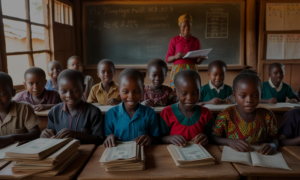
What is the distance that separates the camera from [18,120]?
1.63 meters

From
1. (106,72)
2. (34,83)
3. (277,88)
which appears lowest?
(277,88)

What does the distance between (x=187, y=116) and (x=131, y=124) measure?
0.38 metres

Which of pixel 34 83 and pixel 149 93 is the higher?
pixel 34 83

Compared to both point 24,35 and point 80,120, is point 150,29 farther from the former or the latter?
point 80,120

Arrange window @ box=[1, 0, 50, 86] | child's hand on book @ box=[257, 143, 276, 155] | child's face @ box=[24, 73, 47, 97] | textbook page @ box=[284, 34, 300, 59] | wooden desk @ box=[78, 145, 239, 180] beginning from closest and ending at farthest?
1. wooden desk @ box=[78, 145, 239, 180]
2. child's hand on book @ box=[257, 143, 276, 155]
3. child's face @ box=[24, 73, 47, 97]
4. window @ box=[1, 0, 50, 86]
5. textbook page @ box=[284, 34, 300, 59]

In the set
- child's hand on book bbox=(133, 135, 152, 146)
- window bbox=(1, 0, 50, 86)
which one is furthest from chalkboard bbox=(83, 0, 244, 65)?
child's hand on book bbox=(133, 135, 152, 146)

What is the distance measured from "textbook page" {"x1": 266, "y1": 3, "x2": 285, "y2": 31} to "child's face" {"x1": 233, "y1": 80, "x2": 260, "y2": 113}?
417cm

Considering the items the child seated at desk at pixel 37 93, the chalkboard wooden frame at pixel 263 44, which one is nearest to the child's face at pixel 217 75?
the child seated at desk at pixel 37 93

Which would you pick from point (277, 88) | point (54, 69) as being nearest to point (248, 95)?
point (277, 88)

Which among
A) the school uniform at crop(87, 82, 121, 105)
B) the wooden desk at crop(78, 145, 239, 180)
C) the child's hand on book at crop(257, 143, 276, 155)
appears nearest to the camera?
the wooden desk at crop(78, 145, 239, 180)

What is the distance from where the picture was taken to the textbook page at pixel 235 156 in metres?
1.09

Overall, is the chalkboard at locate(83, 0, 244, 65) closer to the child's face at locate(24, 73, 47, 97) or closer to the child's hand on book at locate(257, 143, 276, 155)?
the child's face at locate(24, 73, 47, 97)

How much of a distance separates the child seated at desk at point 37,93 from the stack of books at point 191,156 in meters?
1.53

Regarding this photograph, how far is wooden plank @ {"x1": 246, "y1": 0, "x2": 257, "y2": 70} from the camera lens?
486 centimetres
